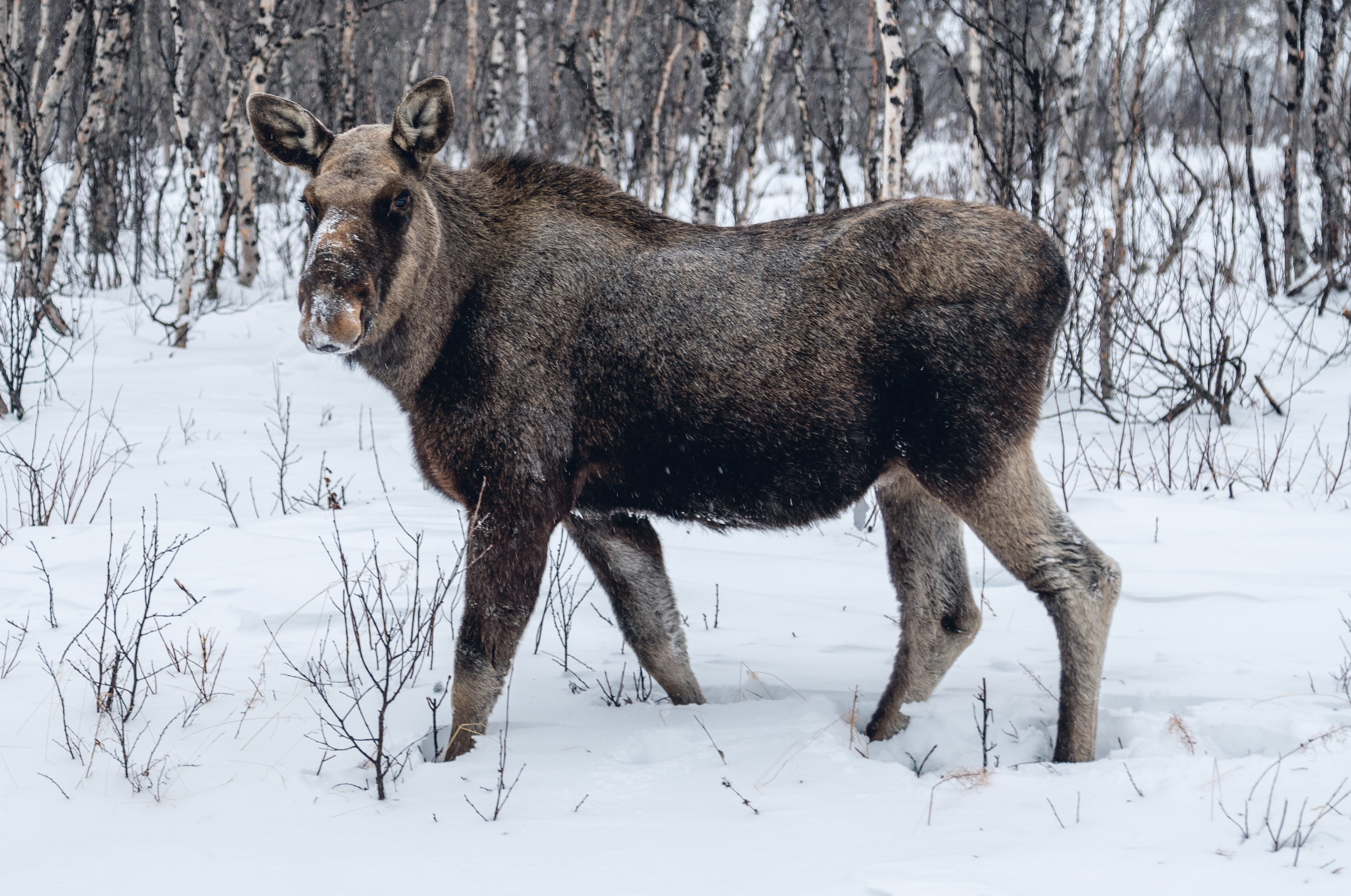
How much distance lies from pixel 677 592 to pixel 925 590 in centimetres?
168

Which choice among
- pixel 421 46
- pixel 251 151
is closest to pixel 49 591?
pixel 251 151

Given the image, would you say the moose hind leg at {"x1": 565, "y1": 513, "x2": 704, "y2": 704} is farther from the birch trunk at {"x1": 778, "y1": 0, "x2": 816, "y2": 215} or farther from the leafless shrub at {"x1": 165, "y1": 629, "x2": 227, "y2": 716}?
the birch trunk at {"x1": 778, "y1": 0, "x2": 816, "y2": 215}

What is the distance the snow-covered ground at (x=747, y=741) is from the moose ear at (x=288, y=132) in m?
1.83

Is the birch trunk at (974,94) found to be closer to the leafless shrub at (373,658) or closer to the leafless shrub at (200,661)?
the leafless shrub at (373,658)

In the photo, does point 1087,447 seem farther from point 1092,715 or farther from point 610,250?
point 610,250

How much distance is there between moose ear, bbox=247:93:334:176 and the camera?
362 cm

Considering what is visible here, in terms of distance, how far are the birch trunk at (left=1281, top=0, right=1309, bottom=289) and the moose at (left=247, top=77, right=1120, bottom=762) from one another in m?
8.16

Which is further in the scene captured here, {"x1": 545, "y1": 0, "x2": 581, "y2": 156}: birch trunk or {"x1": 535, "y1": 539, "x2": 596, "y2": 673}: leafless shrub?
{"x1": 545, "y1": 0, "x2": 581, "y2": 156}: birch trunk

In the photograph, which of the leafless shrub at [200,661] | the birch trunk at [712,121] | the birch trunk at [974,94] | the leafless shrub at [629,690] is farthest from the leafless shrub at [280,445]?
the birch trunk at [974,94]

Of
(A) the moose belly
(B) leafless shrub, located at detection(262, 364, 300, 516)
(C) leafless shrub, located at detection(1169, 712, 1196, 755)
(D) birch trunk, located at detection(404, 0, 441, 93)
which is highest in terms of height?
(D) birch trunk, located at detection(404, 0, 441, 93)

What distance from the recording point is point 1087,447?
305 inches

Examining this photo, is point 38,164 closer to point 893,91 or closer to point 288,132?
point 288,132

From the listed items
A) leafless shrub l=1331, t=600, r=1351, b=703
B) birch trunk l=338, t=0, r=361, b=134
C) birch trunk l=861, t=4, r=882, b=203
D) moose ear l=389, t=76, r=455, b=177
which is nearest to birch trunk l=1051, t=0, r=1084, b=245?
birch trunk l=861, t=4, r=882, b=203

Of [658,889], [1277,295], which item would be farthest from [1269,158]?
[658,889]
